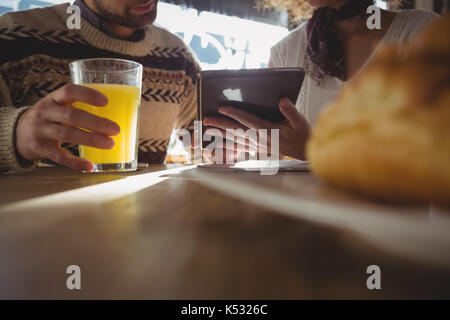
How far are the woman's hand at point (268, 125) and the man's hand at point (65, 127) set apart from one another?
0.76ft

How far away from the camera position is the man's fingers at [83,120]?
1.50 ft

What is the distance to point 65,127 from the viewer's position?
18.6 inches

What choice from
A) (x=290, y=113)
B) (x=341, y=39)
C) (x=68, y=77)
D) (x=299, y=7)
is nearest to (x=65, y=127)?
(x=290, y=113)

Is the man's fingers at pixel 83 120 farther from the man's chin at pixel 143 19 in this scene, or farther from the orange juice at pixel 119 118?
the man's chin at pixel 143 19

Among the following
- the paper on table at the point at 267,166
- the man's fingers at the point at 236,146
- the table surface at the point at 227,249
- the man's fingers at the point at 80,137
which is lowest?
the paper on table at the point at 267,166

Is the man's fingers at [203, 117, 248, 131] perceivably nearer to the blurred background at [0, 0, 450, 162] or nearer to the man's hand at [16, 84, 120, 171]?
the man's hand at [16, 84, 120, 171]

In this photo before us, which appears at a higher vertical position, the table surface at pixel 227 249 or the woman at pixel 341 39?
the woman at pixel 341 39

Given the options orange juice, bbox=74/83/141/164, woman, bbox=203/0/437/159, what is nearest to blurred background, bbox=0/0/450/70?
woman, bbox=203/0/437/159

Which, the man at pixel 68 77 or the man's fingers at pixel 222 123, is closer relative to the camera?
the man at pixel 68 77

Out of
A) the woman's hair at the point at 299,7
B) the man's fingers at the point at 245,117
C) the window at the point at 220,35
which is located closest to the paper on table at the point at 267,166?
the man's fingers at the point at 245,117

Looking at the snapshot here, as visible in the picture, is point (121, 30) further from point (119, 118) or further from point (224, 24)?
point (224, 24)

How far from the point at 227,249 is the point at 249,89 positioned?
0.49 m
